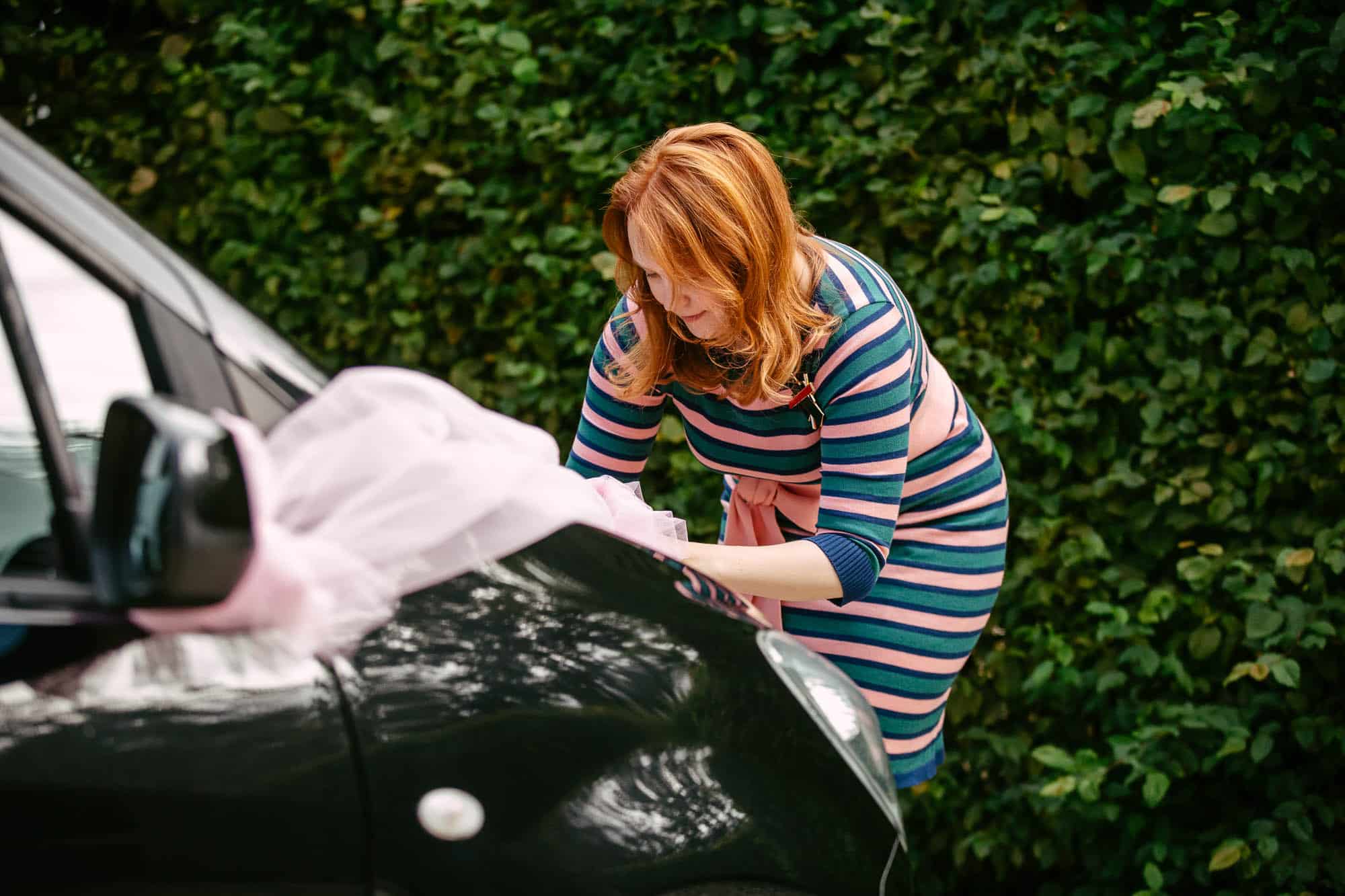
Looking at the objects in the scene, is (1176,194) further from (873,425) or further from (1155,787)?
(1155,787)

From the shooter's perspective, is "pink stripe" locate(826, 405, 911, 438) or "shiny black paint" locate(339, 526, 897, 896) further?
"pink stripe" locate(826, 405, 911, 438)

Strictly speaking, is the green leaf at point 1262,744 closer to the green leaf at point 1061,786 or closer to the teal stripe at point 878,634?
the green leaf at point 1061,786

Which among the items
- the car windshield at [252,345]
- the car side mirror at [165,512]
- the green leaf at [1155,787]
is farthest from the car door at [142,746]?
the green leaf at [1155,787]

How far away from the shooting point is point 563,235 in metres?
3.25

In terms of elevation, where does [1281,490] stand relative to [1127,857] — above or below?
above

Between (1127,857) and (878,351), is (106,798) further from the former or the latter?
(1127,857)

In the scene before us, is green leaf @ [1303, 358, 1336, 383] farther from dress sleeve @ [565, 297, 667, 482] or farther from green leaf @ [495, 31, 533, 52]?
green leaf @ [495, 31, 533, 52]

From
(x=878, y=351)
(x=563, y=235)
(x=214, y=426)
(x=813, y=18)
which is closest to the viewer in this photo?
(x=214, y=426)

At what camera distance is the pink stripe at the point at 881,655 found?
7.08ft

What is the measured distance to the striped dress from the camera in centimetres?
191

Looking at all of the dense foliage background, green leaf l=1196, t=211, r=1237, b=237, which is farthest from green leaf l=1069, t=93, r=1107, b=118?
green leaf l=1196, t=211, r=1237, b=237

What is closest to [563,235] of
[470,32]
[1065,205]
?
[470,32]

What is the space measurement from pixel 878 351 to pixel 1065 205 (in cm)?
134

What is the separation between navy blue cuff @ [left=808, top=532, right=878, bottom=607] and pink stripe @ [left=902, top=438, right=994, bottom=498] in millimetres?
240
